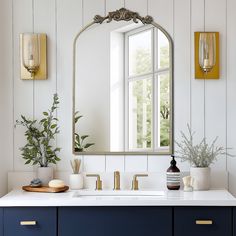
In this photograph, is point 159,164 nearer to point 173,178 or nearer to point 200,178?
point 173,178

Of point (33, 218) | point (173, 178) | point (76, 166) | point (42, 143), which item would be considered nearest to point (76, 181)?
point (76, 166)

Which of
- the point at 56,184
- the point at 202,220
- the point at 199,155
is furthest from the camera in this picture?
the point at 199,155

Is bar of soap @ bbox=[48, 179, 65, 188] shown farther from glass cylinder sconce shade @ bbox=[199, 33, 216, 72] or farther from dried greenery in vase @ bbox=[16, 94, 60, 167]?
glass cylinder sconce shade @ bbox=[199, 33, 216, 72]

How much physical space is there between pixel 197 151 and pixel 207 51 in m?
0.63

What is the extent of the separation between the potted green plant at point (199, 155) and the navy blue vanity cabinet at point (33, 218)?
0.91 meters

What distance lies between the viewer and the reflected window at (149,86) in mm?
3371

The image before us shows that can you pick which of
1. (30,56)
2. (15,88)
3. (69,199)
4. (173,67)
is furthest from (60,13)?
(69,199)

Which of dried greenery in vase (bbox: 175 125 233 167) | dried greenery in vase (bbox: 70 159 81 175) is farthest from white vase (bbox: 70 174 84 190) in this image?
dried greenery in vase (bbox: 175 125 233 167)

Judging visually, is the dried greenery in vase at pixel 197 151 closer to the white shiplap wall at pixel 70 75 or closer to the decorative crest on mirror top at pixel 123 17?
the white shiplap wall at pixel 70 75

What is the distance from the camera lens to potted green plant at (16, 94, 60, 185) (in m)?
3.30

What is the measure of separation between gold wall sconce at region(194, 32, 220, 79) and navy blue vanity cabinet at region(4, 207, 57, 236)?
4.21 ft

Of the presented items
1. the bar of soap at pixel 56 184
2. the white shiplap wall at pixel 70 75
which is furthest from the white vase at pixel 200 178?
the bar of soap at pixel 56 184

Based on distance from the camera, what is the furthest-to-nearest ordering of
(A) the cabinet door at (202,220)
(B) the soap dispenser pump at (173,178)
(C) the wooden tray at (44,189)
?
(B) the soap dispenser pump at (173,178), (C) the wooden tray at (44,189), (A) the cabinet door at (202,220)

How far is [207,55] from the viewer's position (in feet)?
10.9
